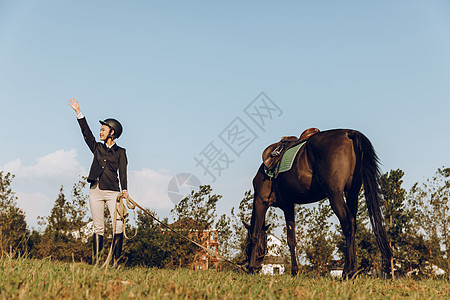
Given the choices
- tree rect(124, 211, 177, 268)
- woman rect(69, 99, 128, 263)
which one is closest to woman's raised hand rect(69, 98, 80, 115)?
woman rect(69, 99, 128, 263)

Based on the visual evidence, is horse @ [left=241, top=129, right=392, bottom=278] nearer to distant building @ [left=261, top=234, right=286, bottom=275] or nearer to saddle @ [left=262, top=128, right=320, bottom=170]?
saddle @ [left=262, top=128, right=320, bottom=170]

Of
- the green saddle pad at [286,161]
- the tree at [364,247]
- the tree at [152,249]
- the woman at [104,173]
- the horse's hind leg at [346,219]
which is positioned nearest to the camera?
the horse's hind leg at [346,219]

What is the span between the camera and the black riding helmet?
6.50 m

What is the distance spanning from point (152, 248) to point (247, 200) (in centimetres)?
542

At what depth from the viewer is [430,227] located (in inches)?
1061

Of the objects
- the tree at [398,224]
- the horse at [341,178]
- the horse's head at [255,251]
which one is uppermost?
the tree at [398,224]

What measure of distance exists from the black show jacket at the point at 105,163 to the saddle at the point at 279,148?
2.56 meters

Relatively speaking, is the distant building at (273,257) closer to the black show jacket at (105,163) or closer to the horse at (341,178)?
the horse at (341,178)

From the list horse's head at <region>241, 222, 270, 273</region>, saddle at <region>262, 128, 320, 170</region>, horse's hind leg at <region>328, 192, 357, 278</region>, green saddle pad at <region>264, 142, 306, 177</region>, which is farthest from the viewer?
horse's head at <region>241, 222, 270, 273</region>

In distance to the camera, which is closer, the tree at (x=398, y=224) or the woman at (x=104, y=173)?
the woman at (x=104, y=173)

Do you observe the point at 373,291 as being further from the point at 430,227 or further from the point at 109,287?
the point at 430,227

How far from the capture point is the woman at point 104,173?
6.30 m

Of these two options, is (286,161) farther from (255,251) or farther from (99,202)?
(99,202)

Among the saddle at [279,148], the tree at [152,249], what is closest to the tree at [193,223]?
the tree at [152,249]
